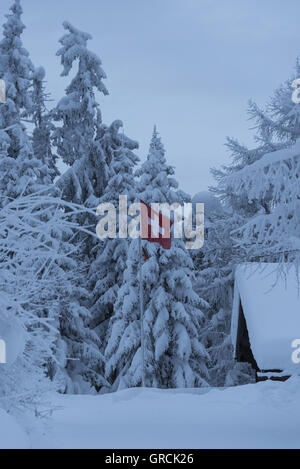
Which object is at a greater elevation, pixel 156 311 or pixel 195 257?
pixel 195 257

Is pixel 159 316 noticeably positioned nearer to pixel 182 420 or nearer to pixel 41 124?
pixel 182 420

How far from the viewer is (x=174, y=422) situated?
10234 millimetres

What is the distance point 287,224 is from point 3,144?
12.4 metres

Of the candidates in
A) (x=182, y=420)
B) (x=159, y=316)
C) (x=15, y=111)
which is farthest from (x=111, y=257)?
(x=182, y=420)

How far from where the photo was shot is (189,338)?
2073cm

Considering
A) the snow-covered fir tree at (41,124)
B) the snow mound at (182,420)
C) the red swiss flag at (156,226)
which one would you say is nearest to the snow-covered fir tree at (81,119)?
the snow-covered fir tree at (41,124)

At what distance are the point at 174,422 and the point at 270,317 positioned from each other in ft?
14.3

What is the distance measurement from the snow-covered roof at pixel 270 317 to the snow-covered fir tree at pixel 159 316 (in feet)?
16.5

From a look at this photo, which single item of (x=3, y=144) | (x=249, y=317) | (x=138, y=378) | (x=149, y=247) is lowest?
(x=138, y=378)

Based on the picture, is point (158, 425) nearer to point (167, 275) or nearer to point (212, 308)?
point (167, 275)

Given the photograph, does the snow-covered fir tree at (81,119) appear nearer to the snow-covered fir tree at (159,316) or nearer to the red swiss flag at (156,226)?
Answer: the snow-covered fir tree at (159,316)

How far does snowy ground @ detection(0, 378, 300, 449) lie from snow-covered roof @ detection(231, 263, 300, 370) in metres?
0.65

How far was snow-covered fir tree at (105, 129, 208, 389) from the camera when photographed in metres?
20.2
